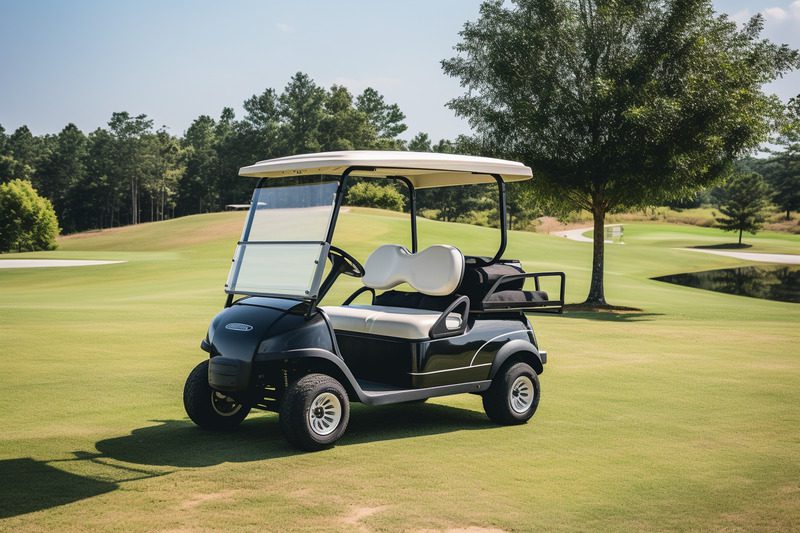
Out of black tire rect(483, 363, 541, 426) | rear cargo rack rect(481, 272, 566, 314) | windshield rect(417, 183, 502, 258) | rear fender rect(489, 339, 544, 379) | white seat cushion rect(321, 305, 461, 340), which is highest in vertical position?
windshield rect(417, 183, 502, 258)

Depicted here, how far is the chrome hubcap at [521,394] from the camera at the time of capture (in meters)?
8.02

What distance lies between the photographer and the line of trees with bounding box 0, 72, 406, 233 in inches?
3799

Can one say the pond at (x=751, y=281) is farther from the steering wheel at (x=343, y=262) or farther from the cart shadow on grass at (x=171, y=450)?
the steering wheel at (x=343, y=262)

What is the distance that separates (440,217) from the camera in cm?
8900

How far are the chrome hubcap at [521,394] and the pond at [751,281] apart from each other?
26.8 metres

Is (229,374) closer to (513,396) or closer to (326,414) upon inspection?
(326,414)

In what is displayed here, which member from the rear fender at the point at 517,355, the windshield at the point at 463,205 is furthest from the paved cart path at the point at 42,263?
the windshield at the point at 463,205

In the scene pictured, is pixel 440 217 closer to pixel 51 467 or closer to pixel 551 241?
pixel 551 241

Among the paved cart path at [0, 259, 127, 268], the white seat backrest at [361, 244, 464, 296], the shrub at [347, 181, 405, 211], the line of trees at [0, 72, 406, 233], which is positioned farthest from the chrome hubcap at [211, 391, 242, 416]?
the line of trees at [0, 72, 406, 233]

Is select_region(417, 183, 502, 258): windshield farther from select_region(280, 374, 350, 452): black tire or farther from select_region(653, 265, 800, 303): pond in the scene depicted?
select_region(280, 374, 350, 452): black tire

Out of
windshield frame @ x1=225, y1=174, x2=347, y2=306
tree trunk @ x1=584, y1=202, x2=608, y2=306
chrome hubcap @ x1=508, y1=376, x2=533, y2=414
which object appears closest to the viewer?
windshield frame @ x1=225, y1=174, x2=347, y2=306

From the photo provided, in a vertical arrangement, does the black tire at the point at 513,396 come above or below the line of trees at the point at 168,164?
below

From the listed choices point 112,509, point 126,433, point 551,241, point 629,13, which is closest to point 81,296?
point 629,13

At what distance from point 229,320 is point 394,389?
150 centimetres
